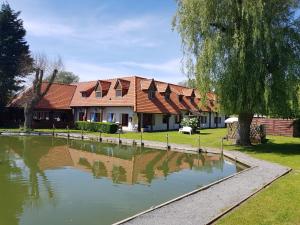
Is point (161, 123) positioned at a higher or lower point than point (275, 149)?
higher

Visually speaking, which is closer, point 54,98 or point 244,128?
point 244,128

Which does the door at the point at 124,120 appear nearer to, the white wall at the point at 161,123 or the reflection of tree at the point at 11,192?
the white wall at the point at 161,123

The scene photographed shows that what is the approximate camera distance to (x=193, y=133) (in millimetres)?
44000

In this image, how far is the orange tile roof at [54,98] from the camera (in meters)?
52.6

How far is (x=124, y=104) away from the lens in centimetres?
4653

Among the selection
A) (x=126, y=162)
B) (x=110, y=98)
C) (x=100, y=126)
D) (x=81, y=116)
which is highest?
(x=110, y=98)

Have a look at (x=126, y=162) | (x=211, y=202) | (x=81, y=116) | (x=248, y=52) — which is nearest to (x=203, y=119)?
(x=81, y=116)

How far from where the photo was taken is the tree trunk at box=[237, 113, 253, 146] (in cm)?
2934

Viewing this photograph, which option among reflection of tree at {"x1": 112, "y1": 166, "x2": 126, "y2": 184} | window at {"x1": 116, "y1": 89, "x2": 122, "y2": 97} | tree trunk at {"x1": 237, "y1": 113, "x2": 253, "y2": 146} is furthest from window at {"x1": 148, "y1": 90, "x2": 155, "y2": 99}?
reflection of tree at {"x1": 112, "y1": 166, "x2": 126, "y2": 184}

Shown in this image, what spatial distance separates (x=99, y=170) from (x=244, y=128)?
14029 millimetres

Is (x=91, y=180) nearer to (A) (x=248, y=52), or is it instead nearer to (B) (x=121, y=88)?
(A) (x=248, y=52)

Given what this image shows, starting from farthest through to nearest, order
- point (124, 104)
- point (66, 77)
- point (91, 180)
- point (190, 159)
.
Answer: point (66, 77) → point (124, 104) → point (190, 159) → point (91, 180)

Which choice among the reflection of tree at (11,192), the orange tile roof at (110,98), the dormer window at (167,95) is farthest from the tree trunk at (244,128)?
the dormer window at (167,95)

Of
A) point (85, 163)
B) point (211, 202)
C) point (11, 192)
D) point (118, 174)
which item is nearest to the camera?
point (211, 202)
